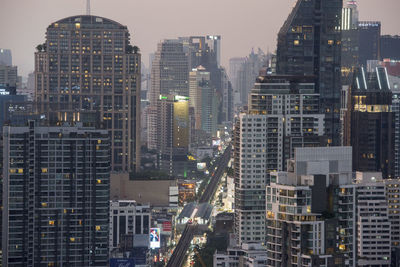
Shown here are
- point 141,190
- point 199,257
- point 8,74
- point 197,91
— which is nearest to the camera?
point 199,257

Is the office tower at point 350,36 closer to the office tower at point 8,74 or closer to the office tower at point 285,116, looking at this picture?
the office tower at point 285,116

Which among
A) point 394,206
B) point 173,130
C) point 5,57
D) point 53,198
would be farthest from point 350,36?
point 53,198

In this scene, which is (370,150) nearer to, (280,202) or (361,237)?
(361,237)

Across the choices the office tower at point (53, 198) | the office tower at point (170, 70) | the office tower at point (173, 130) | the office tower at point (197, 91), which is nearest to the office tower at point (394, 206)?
the office tower at point (53, 198)

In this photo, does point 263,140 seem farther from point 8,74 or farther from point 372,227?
point 8,74

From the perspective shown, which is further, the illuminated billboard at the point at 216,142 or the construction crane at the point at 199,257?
the illuminated billboard at the point at 216,142

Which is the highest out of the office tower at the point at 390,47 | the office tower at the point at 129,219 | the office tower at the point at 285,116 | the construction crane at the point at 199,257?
the office tower at the point at 390,47

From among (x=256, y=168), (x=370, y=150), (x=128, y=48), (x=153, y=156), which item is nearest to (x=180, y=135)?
(x=153, y=156)
